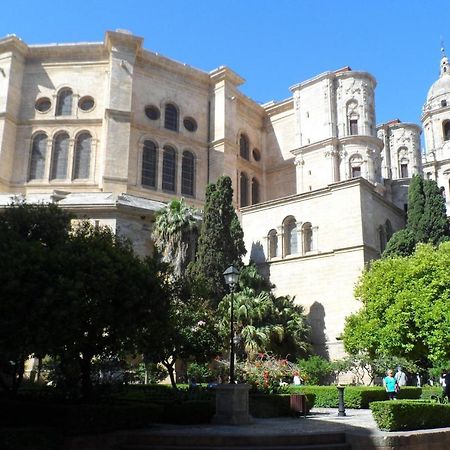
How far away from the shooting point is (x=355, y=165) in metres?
41.0

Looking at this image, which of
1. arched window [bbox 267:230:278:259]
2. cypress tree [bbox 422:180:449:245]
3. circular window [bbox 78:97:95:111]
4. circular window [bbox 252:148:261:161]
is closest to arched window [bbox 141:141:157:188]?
circular window [bbox 78:97:95:111]

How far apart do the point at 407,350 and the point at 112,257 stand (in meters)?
14.5

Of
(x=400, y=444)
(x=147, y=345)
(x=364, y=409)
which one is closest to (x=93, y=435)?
(x=147, y=345)

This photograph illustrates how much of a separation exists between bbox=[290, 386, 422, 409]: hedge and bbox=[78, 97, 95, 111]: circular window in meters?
28.4

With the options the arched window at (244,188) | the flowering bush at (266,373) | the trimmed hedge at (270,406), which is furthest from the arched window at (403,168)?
the trimmed hedge at (270,406)

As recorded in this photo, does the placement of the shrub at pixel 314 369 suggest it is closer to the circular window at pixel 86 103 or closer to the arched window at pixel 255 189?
the arched window at pixel 255 189

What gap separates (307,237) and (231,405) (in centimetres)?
1906

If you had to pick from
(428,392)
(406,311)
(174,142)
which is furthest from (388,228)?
(174,142)

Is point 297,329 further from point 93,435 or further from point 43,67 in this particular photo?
point 43,67

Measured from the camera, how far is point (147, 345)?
15109 millimetres

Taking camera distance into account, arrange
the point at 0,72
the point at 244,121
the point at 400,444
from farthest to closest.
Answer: the point at 244,121 < the point at 0,72 < the point at 400,444

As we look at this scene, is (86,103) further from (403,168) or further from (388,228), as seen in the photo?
(403,168)

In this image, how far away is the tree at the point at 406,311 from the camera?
22203 mm

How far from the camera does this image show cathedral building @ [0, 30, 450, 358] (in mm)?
33094
